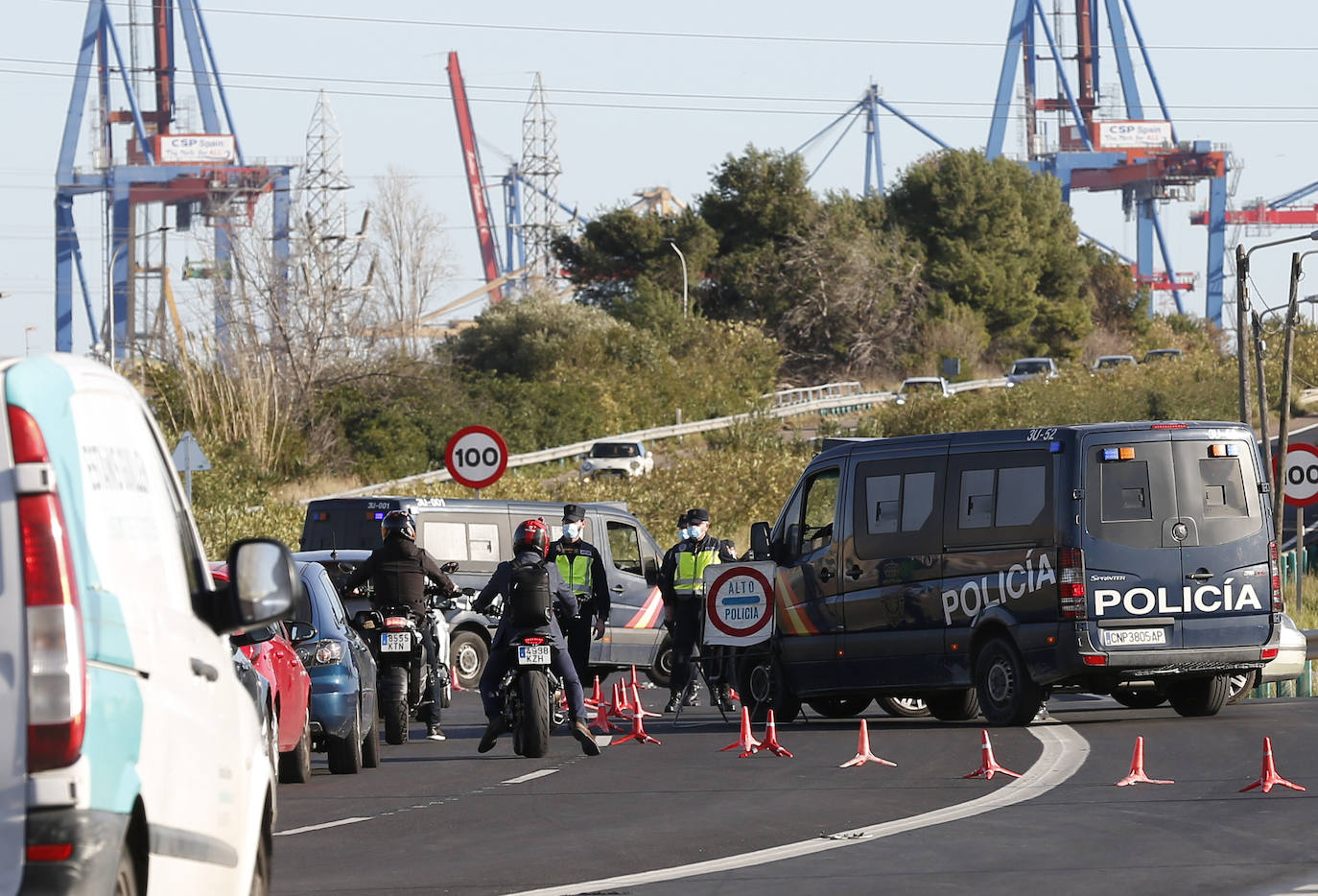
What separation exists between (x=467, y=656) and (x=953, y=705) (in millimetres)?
6937

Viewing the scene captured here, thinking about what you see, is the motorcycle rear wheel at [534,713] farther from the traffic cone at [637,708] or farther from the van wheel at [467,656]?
the van wheel at [467,656]

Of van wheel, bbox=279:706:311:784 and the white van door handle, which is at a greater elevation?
the white van door handle

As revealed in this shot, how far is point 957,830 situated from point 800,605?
8044 millimetres

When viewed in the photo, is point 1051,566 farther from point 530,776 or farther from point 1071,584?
point 530,776

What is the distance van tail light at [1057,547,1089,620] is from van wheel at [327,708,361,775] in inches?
222

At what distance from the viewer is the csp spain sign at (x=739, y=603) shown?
59.6 ft

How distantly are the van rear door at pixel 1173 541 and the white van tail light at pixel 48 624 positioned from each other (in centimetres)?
1302

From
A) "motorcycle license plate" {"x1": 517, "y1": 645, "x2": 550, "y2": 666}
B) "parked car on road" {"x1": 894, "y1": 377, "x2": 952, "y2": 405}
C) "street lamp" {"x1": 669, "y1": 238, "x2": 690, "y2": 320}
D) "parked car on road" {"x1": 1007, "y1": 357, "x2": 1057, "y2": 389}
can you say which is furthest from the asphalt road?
"street lamp" {"x1": 669, "y1": 238, "x2": 690, "y2": 320}

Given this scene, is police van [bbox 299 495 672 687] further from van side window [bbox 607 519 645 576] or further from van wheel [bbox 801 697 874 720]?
van wheel [bbox 801 697 874 720]

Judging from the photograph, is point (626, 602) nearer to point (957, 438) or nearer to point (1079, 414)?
point (957, 438)

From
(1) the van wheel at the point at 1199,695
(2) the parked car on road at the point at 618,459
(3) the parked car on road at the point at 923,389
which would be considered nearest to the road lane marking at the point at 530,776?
(1) the van wheel at the point at 1199,695

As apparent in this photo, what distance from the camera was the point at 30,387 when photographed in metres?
4.39

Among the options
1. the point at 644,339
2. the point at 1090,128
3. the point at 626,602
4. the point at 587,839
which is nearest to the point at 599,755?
the point at 587,839

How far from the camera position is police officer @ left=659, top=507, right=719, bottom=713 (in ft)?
63.0
